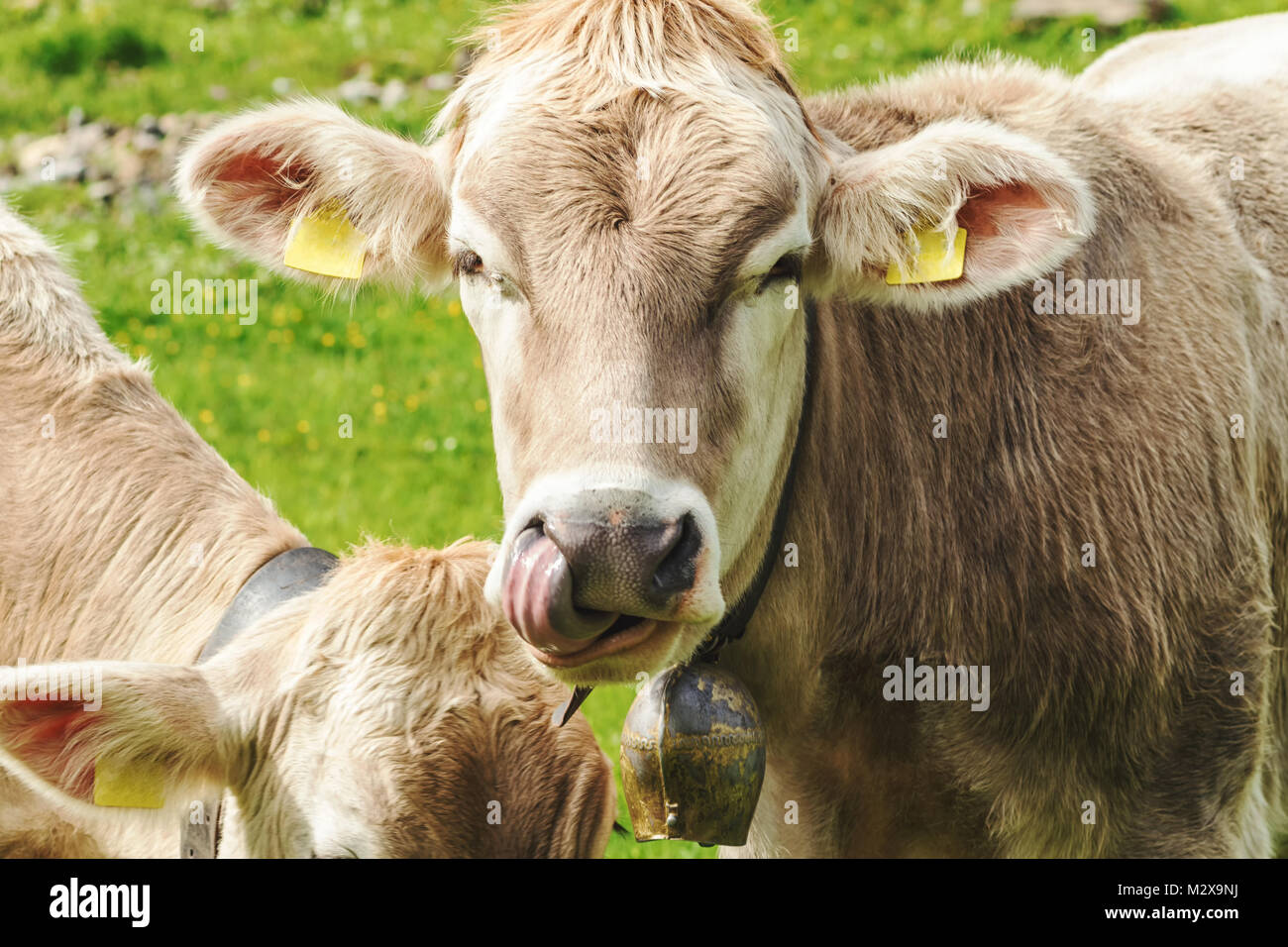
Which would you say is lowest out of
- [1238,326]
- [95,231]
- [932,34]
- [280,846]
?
[280,846]

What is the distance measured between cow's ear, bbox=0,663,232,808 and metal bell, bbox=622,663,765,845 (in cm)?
94

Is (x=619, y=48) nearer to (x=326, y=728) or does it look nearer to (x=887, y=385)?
(x=887, y=385)

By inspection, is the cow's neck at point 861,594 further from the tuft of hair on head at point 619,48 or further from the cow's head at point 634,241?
the tuft of hair on head at point 619,48

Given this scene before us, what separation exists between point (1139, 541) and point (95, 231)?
1043 cm

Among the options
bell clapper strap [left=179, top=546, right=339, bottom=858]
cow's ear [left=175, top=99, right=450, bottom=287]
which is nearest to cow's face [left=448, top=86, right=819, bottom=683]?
cow's ear [left=175, top=99, right=450, bottom=287]

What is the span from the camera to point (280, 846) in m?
3.36

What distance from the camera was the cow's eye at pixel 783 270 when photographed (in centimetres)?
322

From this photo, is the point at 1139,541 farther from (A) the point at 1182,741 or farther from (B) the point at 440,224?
(B) the point at 440,224

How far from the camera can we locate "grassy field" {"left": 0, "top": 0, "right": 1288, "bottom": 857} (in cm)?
884

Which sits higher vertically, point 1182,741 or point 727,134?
point 727,134

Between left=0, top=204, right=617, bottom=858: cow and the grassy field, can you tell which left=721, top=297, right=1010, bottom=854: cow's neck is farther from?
the grassy field

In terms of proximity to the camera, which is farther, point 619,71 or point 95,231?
point 95,231

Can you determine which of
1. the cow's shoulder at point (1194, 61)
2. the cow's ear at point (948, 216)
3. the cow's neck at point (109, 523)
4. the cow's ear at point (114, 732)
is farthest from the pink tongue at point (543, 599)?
the cow's shoulder at point (1194, 61)

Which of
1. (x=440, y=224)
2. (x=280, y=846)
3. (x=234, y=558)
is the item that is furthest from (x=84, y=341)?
(x=280, y=846)
